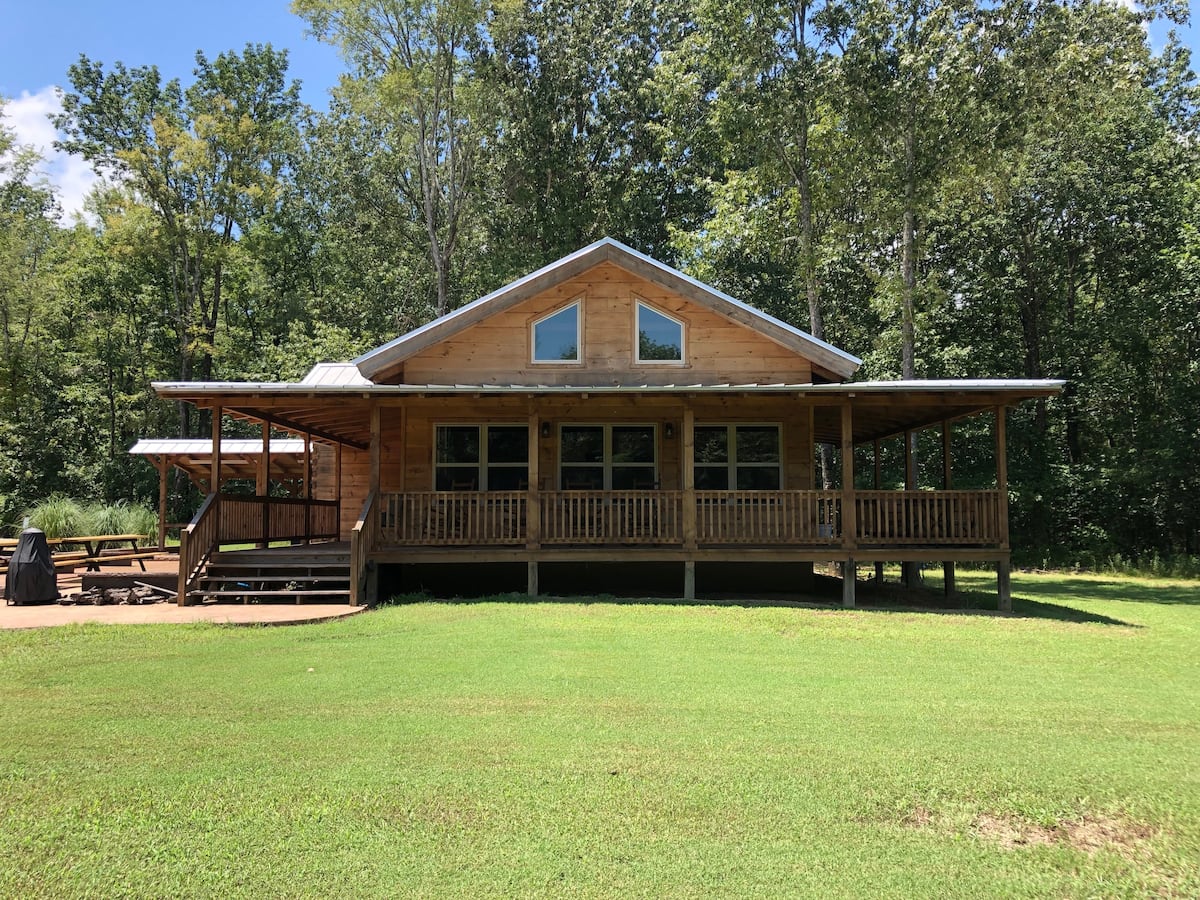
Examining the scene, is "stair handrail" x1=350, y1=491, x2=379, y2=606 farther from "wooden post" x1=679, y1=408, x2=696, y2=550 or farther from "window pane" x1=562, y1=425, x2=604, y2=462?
"wooden post" x1=679, y1=408, x2=696, y2=550

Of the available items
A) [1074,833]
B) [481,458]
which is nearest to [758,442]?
[481,458]

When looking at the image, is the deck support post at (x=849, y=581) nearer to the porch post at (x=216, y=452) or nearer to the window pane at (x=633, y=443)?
the window pane at (x=633, y=443)

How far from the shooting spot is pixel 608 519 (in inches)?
531

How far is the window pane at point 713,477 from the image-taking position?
49.6ft

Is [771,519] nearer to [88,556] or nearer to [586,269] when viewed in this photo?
[586,269]

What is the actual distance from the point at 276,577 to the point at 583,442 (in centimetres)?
556

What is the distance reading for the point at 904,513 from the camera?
13359 mm

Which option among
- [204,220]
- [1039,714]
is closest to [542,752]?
[1039,714]

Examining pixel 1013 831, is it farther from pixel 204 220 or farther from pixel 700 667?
pixel 204 220

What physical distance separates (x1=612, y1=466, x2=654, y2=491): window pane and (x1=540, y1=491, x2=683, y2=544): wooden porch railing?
1.36 metres

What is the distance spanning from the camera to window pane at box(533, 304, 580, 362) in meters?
15.0

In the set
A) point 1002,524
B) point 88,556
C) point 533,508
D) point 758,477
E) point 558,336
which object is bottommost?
point 88,556

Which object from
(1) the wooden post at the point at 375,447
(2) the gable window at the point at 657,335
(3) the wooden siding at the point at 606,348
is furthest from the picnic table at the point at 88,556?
(2) the gable window at the point at 657,335

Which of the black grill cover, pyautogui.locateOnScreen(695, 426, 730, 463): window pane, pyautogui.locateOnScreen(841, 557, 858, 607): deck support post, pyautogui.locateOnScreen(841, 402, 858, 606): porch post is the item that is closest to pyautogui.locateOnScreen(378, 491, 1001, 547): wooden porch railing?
pyautogui.locateOnScreen(841, 402, 858, 606): porch post
